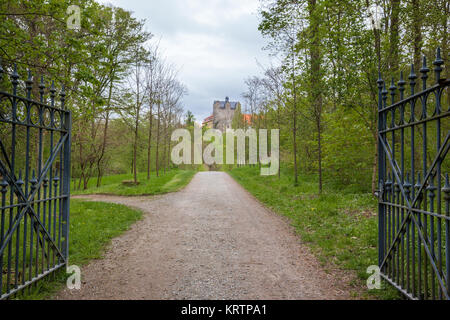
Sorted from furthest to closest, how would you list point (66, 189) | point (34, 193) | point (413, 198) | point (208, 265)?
1. point (208, 265)
2. point (66, 189)
3. point (34, 193)
4. point (413, 198)

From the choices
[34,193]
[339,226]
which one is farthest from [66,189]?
[339,226]

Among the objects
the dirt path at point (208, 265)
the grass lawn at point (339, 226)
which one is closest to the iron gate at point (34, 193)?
the dirt path at point (208, 265)

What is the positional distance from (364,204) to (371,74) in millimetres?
4199

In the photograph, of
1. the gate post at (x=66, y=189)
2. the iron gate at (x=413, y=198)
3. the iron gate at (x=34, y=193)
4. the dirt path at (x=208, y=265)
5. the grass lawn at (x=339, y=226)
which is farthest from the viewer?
the grass lawn at (x=339, y=226)

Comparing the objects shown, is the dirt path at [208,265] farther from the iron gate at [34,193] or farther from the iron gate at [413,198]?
the iron gate at [413,198]

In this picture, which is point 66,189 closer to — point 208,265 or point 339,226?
point 208,265

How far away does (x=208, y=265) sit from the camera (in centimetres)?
532

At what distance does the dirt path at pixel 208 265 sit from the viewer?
4.20 meters

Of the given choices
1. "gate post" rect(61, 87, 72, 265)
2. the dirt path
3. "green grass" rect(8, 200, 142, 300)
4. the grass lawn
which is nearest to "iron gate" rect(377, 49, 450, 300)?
the grass lawn

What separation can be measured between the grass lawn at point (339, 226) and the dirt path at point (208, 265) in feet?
1.21

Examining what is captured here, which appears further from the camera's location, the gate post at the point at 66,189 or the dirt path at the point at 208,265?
the gate post at the point at 66,189

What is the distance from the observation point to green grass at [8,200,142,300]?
4207 millimetres

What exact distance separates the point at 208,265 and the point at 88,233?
346 centimetres
